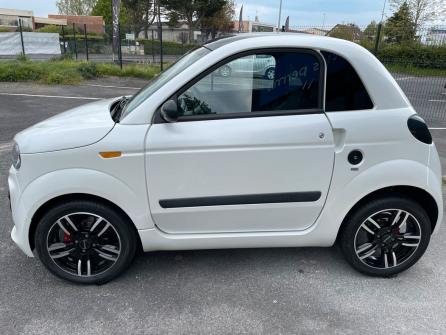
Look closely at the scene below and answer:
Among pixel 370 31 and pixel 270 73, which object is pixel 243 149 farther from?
pixel 370 31

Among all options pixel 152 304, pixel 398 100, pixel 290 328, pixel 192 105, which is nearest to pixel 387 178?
pixel 398 100

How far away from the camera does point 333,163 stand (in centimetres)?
273

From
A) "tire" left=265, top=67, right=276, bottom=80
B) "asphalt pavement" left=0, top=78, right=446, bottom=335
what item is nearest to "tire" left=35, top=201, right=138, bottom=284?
"asphalt pavement" left=0, top=78, right=446, bottom=335

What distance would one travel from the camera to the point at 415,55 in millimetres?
10391

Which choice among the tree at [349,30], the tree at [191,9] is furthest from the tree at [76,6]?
the tree at [349,30]

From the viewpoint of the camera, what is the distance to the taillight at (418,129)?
2.76 metres

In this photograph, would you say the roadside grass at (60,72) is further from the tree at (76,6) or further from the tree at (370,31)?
the tree at (76,6)

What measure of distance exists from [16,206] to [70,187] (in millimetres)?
462

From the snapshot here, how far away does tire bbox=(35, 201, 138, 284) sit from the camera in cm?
273

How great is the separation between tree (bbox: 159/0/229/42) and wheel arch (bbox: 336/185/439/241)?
1686 inches

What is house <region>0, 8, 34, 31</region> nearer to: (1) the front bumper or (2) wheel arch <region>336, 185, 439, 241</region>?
(1) the front bumper

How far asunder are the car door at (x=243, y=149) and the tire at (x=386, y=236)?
0.40 metres

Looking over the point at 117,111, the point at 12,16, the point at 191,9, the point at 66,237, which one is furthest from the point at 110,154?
the point at 12,16

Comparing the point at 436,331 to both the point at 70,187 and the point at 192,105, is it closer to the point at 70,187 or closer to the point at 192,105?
the point at 192,105
